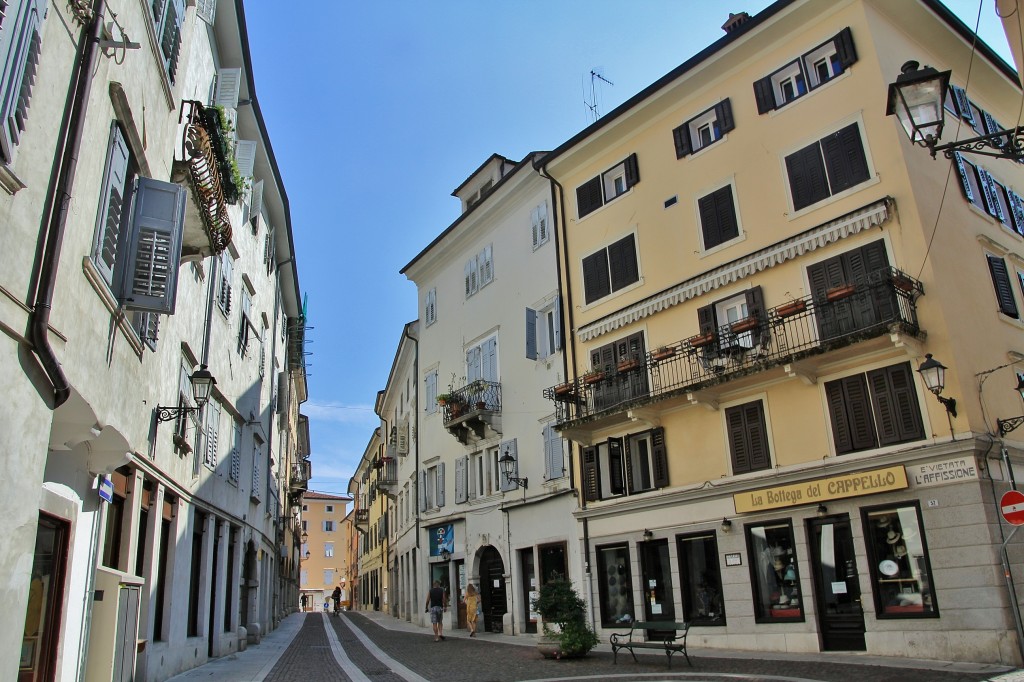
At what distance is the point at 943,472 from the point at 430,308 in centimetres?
2222

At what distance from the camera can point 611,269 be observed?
21.5 metres

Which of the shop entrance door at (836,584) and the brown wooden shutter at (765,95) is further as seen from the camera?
the brown wooden shutter at (765,95)

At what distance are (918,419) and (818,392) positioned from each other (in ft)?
6.87

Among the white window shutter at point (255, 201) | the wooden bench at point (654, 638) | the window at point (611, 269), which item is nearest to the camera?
the wooden bench at point (654, 638)

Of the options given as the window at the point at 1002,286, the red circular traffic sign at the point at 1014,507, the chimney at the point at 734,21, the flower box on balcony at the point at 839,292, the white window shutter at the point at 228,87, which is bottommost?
the red circular traffic sign at the point at 1014,507

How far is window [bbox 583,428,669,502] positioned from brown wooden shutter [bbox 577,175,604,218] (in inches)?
286

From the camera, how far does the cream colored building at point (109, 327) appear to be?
5582mm

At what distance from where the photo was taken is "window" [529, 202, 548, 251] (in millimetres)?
24625

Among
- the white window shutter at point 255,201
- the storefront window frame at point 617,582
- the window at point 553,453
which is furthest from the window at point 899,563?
the white window shutter at point 255,201

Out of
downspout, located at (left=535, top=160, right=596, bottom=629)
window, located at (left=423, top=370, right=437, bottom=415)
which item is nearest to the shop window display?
downspout, located at (left=535, top=160, right=596, bottom=629)

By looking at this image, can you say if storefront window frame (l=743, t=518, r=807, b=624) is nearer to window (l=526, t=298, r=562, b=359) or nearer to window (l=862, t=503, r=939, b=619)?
window (l=862, t=503, r=939, b=619)

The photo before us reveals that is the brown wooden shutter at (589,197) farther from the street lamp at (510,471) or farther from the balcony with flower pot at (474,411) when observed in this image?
the street lamp at (510,471)

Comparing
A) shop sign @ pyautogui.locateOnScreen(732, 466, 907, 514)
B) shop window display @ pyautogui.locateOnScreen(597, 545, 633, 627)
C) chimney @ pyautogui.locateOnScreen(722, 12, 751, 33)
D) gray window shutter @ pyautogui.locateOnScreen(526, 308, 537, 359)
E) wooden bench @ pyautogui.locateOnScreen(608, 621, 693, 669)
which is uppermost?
chimney @ pyautogui.locateOnScreen(722, 12, 751, 33)

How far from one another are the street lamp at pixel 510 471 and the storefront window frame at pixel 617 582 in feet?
13.3
